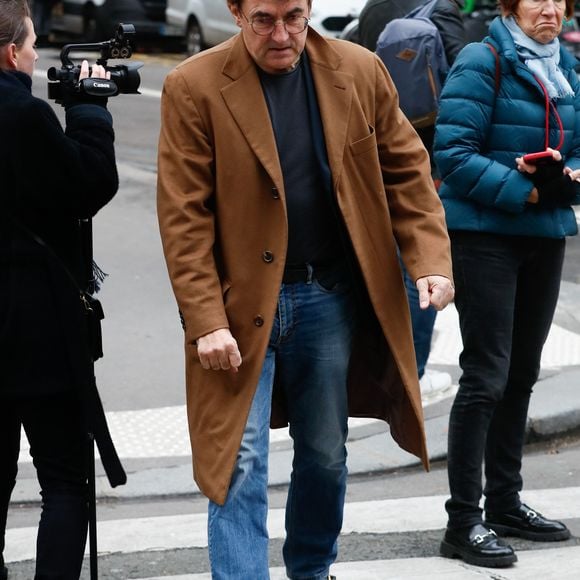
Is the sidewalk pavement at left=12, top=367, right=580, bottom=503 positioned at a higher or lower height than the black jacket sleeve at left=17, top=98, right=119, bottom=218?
lower

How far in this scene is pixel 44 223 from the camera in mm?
3598

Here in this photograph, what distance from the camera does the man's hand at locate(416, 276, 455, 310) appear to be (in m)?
3.61

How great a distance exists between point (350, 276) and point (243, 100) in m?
0.56

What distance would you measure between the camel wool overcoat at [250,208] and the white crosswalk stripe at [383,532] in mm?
782

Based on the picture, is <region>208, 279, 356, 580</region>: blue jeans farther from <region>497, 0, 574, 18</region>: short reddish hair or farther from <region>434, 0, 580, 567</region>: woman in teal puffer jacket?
<region>497, 0, 574, 18</region>: short reddish hair

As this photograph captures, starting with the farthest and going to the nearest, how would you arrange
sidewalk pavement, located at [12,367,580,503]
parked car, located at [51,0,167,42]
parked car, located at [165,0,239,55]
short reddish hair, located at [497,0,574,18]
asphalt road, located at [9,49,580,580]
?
1. parked car, located at [51,0,167,42]
2. parked car, located at [165,0,239,55]
3. sidewalk pavement, located at [12,367,580,503]
4. asphalt road, located at [9,49,580,580]
5. short reddish hair, located at [497,0,574,18]

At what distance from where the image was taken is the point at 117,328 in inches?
286

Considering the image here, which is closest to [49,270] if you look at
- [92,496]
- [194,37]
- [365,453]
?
[92,496]

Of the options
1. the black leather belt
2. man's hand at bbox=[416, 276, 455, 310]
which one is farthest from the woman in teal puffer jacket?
the black leather belt

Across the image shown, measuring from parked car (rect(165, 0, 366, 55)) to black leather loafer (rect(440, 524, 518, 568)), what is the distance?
13.7 m

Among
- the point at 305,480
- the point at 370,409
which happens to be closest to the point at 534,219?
the point at 370,409

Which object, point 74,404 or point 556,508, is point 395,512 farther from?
point 74,404

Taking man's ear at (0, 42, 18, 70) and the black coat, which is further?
man's ear at (0, 42, 18, 70)

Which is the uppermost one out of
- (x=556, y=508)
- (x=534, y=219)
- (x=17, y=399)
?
(x=534, y=219)
